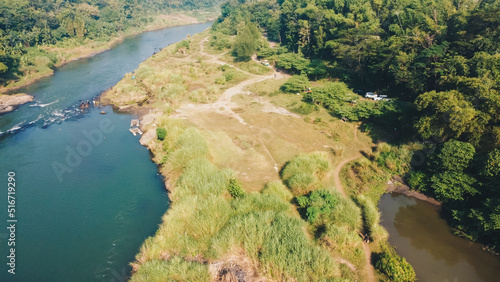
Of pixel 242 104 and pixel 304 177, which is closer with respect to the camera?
pixel 304 177

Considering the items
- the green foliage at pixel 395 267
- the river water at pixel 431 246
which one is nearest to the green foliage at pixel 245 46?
the river water at pixel 431 246

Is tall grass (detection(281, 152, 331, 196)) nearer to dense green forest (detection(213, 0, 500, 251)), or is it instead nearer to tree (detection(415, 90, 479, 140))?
dense green forest (detection(213, 0, 500, 251))

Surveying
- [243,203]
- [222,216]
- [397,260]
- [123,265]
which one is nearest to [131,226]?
[123,265]

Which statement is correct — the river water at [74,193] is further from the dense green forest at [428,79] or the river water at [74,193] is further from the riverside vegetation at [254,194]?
the dense green forest at [428,79]

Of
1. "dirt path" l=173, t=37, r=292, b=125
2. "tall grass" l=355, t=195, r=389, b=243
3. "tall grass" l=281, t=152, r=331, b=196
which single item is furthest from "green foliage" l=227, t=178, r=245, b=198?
"dirt path" l=173, t=37, r=292, b=125

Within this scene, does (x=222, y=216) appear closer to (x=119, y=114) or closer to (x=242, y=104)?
(x=242, y=104)
